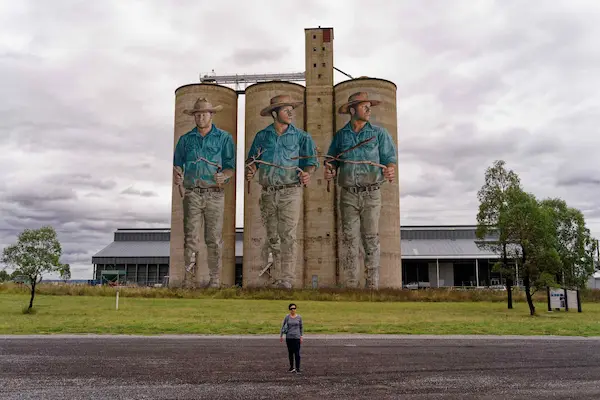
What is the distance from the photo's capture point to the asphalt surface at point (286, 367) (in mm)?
12461

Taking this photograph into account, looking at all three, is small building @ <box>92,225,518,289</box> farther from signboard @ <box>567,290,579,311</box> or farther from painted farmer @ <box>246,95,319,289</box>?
signboard @ <box>567,290,579,311</box>

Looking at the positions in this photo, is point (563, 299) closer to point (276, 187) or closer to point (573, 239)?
point (573, 239)

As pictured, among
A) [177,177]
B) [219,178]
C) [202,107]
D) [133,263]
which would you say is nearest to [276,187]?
[219,178]

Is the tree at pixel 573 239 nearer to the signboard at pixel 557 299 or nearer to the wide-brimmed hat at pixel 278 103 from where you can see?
Result: the signboard at pixel 557 299

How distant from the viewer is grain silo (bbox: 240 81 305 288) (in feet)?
227

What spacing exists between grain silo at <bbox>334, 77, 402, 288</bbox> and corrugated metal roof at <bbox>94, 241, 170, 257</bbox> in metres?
47.9

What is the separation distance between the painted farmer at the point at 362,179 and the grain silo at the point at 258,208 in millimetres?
6041

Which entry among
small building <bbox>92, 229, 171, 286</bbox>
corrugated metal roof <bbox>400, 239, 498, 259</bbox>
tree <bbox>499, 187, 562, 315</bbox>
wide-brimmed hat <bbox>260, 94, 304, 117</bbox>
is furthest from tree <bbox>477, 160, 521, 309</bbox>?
small building <bbox>92, 229, 171, 286</bbox>

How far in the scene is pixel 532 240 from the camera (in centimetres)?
4138

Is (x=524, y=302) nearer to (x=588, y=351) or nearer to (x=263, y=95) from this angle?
(x=588, y=351)

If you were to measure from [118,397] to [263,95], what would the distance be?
6374cm

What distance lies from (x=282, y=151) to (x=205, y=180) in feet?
35.9

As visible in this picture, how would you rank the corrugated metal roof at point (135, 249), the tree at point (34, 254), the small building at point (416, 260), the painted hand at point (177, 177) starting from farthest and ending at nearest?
the corrugated metal roof at point (135, 249), the small building at point (416, 260), the painted hand at point (177, 177), the tree at point (34, 254)

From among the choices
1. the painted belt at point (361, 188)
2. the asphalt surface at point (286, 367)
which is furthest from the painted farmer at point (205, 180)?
the asphalt surface at point (286, 367)
